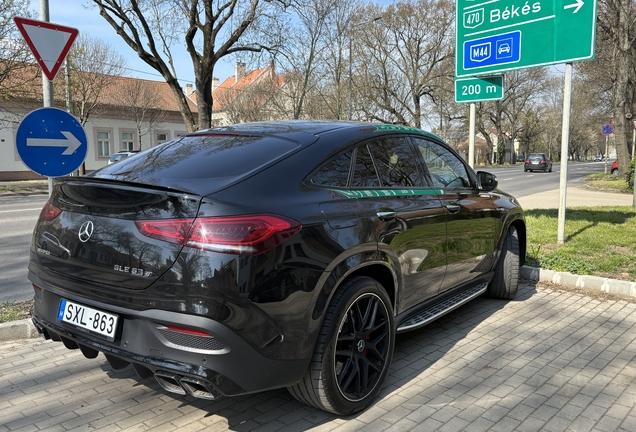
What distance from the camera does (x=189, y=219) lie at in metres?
2.39

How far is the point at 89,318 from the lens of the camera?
262cm

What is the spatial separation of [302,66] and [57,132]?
99.3 ft

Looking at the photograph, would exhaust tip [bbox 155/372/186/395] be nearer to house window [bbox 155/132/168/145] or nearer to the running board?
the running board

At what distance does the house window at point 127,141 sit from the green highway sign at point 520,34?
36.9 m

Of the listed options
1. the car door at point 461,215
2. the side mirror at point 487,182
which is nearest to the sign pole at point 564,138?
the side mirror at point 487,182

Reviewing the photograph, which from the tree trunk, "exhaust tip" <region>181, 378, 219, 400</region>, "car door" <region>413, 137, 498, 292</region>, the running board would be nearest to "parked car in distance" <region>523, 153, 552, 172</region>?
the tree trunk

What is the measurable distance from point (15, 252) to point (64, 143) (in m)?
4.07

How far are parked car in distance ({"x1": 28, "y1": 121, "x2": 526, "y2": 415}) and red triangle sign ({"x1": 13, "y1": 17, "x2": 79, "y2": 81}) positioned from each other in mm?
2254

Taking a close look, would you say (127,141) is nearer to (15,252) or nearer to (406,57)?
(406,57)

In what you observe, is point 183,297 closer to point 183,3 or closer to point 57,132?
point 57,132

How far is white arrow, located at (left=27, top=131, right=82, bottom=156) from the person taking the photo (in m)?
4.51

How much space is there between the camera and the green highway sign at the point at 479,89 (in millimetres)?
8375

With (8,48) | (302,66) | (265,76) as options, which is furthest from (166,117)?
(8,48)

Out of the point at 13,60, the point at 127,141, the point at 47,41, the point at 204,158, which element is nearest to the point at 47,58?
the point at 47,41
